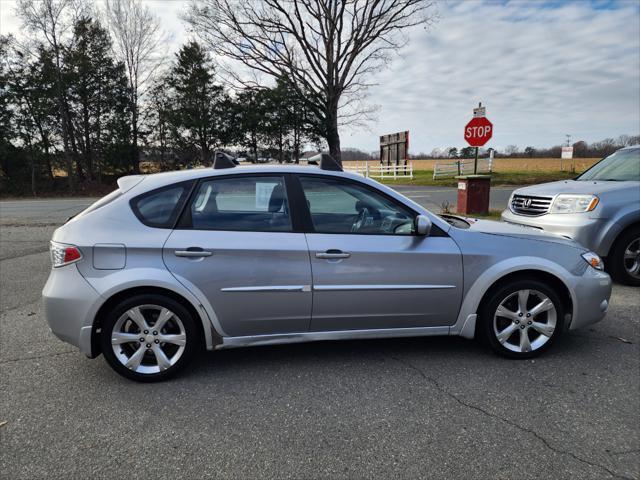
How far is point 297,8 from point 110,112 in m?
15.9

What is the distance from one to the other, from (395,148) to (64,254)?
33154mm

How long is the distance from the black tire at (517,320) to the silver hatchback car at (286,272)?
0.04 feet

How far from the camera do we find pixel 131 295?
310cm

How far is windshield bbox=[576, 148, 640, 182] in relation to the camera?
6062 millimetres

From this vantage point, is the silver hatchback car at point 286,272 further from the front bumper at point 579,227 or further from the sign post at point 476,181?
the sign post at point 476,181

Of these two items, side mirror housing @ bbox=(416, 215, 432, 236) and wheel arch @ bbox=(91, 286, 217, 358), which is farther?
side mirror housing @ bbox=(416, 215, 432, 236)

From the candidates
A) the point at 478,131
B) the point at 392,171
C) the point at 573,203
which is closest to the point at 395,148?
the point at 392,171

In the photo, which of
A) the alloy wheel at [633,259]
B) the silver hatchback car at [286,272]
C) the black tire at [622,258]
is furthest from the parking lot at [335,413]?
the alloy wheel at [633,259]

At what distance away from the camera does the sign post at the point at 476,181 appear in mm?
11395

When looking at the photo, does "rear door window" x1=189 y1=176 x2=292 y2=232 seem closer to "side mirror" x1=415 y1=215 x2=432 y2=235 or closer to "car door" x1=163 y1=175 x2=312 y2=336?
"car door" x1=163 y1=175 x2=312 y2=336

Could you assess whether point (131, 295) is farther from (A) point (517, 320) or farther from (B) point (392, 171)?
(B) point (392, 171)

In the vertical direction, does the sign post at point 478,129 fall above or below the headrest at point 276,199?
above

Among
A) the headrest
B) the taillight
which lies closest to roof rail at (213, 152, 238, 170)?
the headrest

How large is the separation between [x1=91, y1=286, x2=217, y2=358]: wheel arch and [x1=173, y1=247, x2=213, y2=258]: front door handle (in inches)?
11.0
